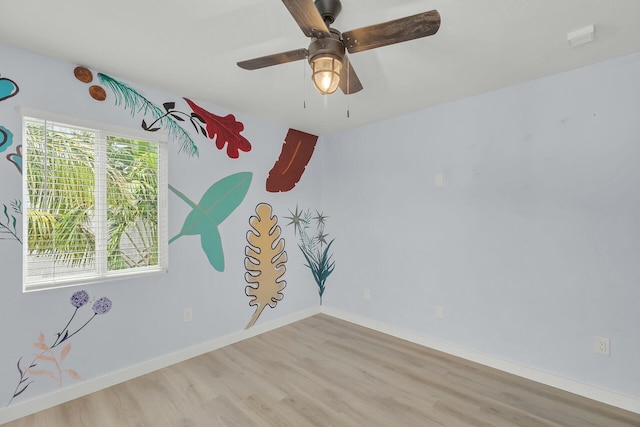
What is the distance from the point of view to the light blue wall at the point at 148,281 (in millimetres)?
1941

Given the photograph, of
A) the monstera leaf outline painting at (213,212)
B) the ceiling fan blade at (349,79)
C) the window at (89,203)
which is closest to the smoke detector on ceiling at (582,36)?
the ceiling fan blade at (349,79)

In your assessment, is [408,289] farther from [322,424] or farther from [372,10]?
[372,10]

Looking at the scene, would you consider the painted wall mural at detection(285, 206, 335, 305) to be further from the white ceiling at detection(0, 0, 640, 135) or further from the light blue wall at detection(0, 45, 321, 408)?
the white ceiling at detection(0, 0, 640, 135)

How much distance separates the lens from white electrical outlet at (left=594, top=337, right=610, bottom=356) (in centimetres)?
211

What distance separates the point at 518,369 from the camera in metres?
2.47

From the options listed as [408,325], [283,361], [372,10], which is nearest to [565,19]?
[372,10]

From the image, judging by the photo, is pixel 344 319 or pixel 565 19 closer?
pixel 565 19

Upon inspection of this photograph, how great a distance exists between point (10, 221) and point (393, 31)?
8.34 feet

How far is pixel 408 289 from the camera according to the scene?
3.18m

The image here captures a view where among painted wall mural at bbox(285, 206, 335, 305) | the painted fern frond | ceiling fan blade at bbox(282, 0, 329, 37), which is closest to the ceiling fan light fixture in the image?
ceiling fan blade at bbox(282, 0, 329, 37)

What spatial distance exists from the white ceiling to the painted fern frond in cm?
9

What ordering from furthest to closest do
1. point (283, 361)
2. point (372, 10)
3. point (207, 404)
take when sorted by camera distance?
point (283, 361) → point (207, 404) → point (372, 10)

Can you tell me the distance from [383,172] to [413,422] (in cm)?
234

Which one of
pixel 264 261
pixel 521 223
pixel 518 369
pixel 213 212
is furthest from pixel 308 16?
pixel 518 369
